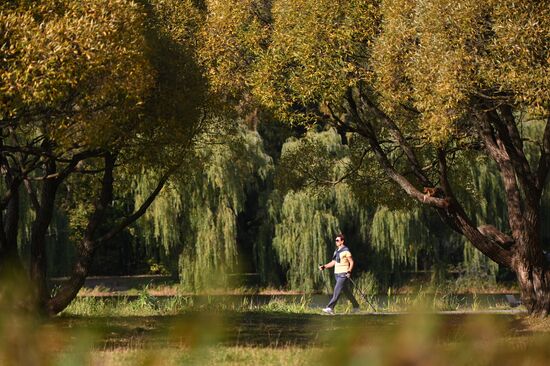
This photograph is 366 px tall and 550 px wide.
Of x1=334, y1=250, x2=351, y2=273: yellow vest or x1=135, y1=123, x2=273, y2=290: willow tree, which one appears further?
x1=135, y1=123, x2=273, y2=290: willow tree

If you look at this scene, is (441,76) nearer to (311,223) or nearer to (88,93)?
(88,93)

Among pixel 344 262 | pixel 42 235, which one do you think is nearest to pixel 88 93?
pixel 42 235

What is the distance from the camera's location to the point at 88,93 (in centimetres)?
1702

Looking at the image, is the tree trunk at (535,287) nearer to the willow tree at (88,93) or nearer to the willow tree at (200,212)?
the willow tree at (88,93)

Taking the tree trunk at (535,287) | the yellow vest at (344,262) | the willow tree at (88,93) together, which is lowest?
the tree trunk at (535,287)

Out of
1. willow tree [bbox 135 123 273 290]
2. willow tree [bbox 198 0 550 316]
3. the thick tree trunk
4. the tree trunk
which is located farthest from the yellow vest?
willow tree [bbox 135 123 273 290]

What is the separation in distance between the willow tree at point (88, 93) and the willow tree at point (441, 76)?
2321 millimetres

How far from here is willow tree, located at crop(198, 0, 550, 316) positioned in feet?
58.7

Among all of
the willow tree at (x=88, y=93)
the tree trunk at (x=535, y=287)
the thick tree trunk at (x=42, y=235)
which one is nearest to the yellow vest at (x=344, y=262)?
the tree trunk at (x=535, y=287)

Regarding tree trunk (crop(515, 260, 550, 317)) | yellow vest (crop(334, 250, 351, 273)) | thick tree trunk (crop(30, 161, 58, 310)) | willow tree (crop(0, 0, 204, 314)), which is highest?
willow tree (crop(0, 0, 204, 314))

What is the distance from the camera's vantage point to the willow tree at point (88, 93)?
51.3ft

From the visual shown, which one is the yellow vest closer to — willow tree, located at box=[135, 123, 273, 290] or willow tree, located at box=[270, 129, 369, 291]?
willow tree, located at box=[135, 123, 273, 290]

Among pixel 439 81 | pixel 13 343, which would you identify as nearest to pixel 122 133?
pixel 439 81

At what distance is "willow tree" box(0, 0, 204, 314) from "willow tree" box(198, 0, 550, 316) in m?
2.32
